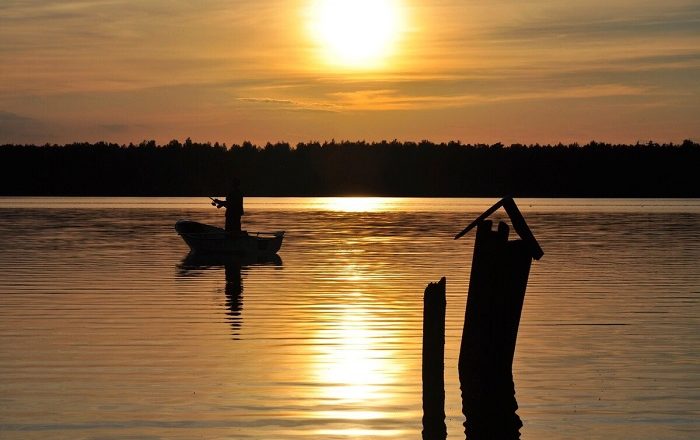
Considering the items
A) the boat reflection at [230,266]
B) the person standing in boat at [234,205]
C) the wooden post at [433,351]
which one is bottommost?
the wooden post at [433,351]

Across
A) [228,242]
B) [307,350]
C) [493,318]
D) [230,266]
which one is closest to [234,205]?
[230,266]

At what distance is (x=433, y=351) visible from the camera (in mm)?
16531

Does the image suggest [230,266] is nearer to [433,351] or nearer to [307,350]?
[307,350]

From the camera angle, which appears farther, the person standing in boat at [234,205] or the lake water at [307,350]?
the person standing in boat at [234,205]

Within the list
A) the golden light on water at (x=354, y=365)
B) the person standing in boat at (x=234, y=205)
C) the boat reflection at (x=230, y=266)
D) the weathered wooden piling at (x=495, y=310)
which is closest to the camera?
the weathered wooden piling at (x=495, y=310)

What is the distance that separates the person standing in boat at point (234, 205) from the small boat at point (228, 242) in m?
0.29

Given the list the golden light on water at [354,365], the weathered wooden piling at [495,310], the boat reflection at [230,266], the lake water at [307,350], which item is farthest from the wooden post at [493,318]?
the boat reflection at [230,266]

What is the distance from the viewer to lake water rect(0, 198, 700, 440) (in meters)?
15.3

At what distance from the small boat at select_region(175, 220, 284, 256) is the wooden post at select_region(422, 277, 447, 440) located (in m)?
27.0

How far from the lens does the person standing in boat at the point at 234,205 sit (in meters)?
39.3

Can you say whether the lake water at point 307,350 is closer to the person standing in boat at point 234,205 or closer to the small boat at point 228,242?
the person standing in boat at point 234,205

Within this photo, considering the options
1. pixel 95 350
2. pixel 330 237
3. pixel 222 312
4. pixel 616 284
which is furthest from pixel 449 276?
pixel 330 237

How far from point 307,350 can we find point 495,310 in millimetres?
4964

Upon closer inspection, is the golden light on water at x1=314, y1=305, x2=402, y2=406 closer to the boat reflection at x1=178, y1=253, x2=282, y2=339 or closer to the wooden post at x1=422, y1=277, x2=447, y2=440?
the wooden post at x1=422, y1=277, x2=447, y2=440
